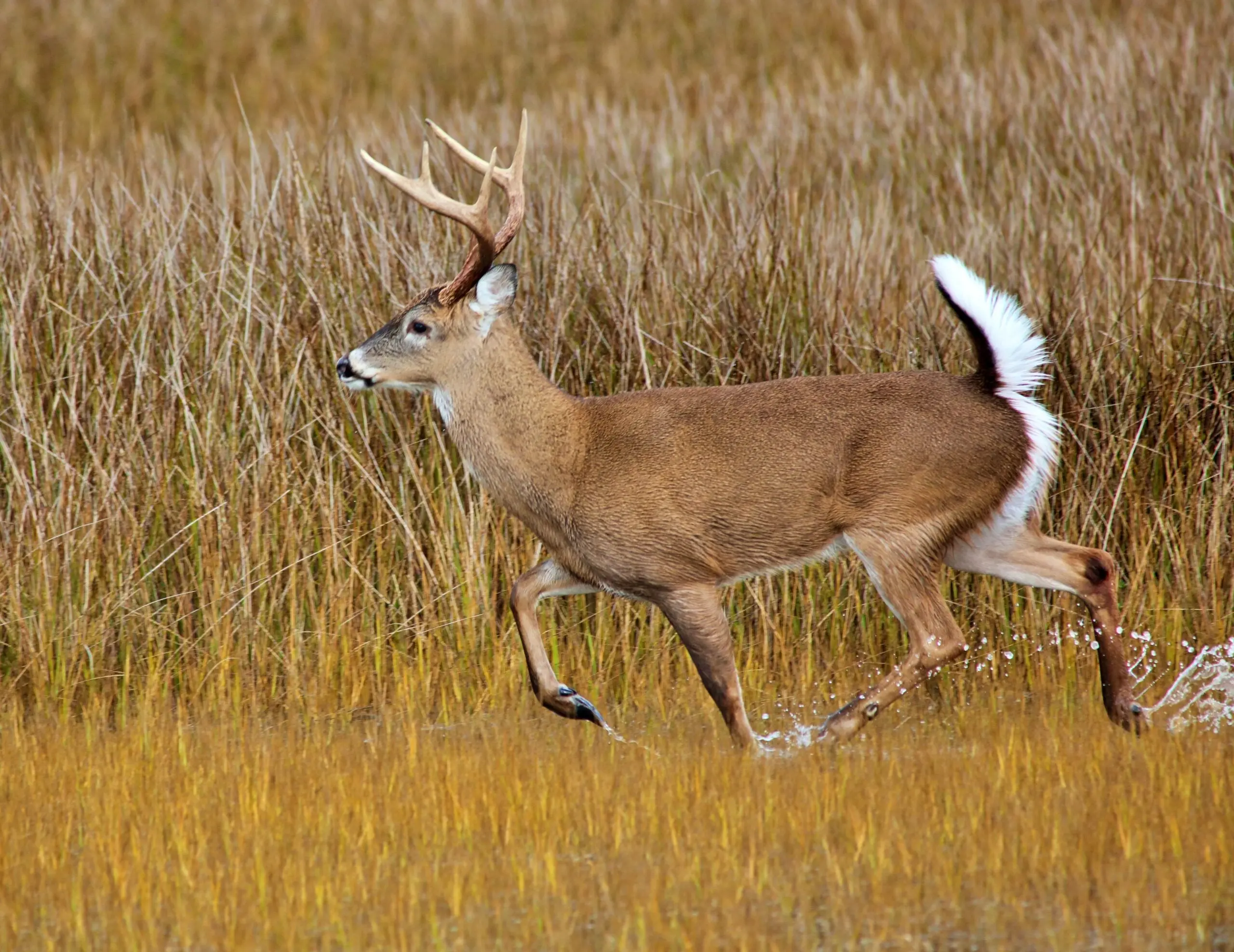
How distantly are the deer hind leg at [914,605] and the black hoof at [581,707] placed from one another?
2.23 feet

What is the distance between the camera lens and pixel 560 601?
5707mm

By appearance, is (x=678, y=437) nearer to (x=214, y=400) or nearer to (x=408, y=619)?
(x=408, y=619)

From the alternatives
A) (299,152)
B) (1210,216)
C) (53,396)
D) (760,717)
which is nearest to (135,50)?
(299,152)

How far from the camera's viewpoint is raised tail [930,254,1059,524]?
4688 millimetres

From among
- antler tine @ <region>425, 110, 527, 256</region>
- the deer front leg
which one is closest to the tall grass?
the deer front leg

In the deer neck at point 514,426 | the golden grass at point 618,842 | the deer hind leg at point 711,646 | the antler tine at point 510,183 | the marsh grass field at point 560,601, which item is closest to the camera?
the golden grass at point 618,842

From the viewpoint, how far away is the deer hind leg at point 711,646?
456 centimetres

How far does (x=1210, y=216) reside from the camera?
6730 millimetres

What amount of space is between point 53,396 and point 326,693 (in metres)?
1.61

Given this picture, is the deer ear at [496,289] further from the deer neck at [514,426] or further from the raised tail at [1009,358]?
the raised tail at [1009,358]

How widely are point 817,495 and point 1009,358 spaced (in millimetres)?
665

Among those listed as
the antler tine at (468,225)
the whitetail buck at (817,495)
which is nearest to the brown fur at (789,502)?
the whitetail buck at (817,495)

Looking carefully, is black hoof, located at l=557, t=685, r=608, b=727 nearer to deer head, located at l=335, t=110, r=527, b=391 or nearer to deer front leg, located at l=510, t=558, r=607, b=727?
deer front leg, located at l=510, t=558, r=607, b=727

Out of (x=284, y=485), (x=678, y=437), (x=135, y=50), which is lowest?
(x=135, y=50)
